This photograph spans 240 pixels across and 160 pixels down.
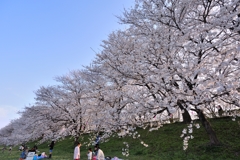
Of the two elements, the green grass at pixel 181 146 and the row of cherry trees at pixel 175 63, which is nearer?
the row of cherry trees at pixel 175 63

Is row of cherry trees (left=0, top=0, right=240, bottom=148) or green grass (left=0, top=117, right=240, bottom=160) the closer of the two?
row of cherry trees (left=0, top=0, right=240, bottom=148)

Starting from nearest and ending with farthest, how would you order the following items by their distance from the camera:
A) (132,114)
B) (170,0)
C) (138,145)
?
1. (132,114)
2. (170,0)
3. (138,145)

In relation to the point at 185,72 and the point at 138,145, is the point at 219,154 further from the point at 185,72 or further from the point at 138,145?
the point at 138,145

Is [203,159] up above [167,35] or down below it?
below

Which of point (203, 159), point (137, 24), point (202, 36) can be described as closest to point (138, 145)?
point (203, 159)

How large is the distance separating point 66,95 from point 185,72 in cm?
1812

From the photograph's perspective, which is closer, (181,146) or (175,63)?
(175,63)

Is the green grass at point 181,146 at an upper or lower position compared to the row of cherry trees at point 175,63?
lower

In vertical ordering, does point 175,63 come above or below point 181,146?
above

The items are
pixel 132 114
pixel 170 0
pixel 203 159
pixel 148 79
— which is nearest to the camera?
pixel 148 79

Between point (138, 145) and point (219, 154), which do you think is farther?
point (138, 145)

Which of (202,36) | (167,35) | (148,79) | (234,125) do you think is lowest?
(234,125)

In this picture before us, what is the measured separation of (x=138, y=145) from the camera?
16.5 metres

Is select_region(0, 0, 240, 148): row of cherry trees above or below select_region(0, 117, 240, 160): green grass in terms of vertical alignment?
above
